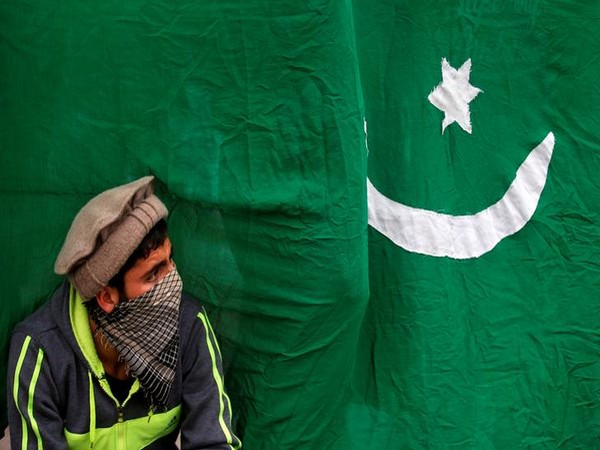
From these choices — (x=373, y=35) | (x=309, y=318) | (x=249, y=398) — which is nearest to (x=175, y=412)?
(x=249, y=398)

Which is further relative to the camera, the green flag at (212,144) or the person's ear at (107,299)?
the green flag at (212,144)

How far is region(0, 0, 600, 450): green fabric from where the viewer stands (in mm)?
1579

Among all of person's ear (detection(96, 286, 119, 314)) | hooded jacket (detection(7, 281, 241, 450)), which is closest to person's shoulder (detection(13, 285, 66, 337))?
hooded jacket (detection(7, 281, 241, 450))

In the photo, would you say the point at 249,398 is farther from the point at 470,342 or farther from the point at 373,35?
the point at 373,35

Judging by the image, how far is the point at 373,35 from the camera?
5.91ft

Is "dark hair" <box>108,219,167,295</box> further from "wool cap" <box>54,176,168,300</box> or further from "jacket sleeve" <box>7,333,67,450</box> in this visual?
"jacket sleeve" <box>7,333,67,450</box>

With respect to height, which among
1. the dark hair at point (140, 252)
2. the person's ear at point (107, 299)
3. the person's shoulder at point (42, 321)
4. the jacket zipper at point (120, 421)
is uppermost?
the dark hair at point (140, 252)

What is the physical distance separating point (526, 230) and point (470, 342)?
315 mm

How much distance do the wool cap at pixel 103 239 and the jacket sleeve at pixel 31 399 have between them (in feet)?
0.52

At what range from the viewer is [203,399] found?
1.57 meters

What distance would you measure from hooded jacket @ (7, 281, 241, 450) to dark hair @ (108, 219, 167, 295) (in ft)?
0.37

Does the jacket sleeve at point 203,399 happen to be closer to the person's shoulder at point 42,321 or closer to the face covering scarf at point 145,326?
the face covering scarf at point 145,326

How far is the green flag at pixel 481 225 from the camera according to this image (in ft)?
6.08

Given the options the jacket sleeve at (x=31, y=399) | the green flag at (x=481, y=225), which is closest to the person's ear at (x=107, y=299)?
the jacket sleeve at (x=31, y=399)
